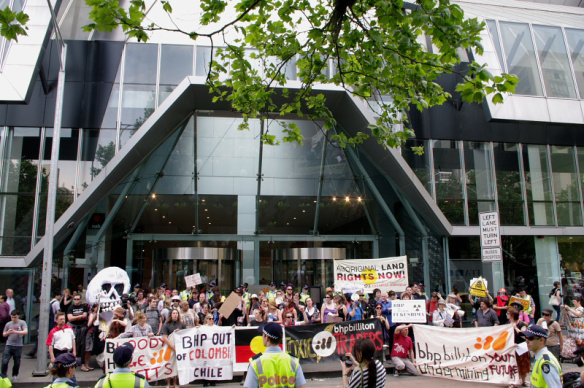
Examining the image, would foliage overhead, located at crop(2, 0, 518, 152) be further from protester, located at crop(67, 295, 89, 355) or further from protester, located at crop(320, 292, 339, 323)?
protester, located at crop(67, 295, 89, 355)

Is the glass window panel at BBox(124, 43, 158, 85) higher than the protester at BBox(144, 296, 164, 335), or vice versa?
the glass window panel at BBox(124, 43, 158, 85)

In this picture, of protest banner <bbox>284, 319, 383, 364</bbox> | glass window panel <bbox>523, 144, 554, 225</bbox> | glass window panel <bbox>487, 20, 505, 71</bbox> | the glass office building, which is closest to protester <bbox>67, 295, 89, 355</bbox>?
the glass office building

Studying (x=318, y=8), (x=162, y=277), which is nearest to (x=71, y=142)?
(x=162, y=277)

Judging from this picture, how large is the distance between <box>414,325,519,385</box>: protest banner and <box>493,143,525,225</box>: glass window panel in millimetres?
10335

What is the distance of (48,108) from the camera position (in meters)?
18.5

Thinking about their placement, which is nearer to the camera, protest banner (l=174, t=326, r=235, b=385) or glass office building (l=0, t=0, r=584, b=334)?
protest banner (l=174, t=326, r=235, b=385)

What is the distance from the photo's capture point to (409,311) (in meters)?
12.3

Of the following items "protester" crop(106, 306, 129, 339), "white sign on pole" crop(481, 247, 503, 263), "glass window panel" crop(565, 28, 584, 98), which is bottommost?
"protester" crop(106, 306, 129, 339)

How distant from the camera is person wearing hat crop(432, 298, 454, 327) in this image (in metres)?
13.0

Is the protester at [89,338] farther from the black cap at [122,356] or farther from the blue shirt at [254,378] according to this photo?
the blue shirt at [254,378]

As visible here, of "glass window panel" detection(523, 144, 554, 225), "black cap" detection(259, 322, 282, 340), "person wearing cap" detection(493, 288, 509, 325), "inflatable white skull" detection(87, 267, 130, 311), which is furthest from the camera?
"glass window panel" detection(523, 144, 554, 225)

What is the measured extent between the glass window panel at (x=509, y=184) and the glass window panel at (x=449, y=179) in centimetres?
175

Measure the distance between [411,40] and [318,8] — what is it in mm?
2413

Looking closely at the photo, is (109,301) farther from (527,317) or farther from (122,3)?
(122,3)
